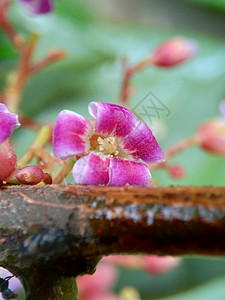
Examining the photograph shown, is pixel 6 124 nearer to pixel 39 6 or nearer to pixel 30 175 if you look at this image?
pixel 30 175

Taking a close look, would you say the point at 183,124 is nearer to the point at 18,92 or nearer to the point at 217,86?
the point at 217,86

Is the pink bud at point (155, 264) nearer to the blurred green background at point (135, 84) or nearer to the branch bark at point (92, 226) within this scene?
the blurred green background at point (135, 84)

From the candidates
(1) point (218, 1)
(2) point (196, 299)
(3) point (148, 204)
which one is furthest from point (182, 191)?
(1) point (218, 1)

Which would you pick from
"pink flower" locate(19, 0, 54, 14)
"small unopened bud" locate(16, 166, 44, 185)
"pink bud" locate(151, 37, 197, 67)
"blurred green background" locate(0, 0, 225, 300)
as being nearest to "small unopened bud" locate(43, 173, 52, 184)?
"small unopened bud" locate(16, 166, 44, 185)

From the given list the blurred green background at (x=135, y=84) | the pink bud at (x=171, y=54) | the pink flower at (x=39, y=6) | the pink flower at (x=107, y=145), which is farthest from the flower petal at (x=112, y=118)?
the blurred green background at (x=135, y=84)

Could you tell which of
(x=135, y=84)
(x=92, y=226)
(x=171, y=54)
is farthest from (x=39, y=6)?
(x=135, y=84)

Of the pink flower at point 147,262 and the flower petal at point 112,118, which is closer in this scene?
the flower petal at point 112,118
